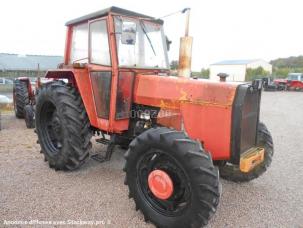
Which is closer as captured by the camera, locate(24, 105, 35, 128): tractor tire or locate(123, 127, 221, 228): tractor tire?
locate(123, 127, 221, 228): tractor tire

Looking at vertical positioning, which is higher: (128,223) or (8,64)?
(8,64)

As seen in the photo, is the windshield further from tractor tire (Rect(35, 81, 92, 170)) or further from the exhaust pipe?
tractor tire (Rect(35, 81, 92, 170))

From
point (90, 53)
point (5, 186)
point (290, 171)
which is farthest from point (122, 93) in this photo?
point (290, 171)

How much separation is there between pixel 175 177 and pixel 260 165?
1.51 m

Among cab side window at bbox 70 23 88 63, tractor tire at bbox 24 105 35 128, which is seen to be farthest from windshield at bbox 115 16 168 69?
tractor tire at bbox 24 105 35 128

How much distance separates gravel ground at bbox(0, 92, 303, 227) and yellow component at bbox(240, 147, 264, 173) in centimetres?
54

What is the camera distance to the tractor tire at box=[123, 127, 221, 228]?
2.63m

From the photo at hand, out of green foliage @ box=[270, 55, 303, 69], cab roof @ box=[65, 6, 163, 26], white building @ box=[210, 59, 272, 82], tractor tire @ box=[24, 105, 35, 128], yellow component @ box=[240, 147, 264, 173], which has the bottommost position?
tractor tire @ box=[24, 105, 35, 128]

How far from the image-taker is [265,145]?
150 inches

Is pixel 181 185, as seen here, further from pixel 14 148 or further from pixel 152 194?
pixel 14 148

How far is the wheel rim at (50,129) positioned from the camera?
180 inches

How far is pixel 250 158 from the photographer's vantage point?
3166 millimetres

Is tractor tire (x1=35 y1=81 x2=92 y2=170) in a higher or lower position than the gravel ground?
higher

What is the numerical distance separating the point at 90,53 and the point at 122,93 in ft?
2.81
